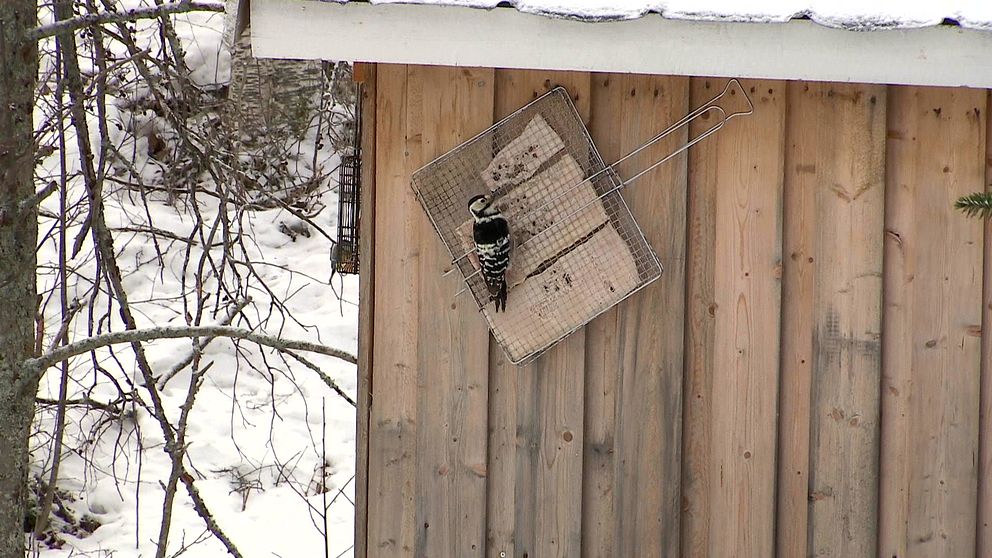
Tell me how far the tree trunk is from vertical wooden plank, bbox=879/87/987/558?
2189 millimetres

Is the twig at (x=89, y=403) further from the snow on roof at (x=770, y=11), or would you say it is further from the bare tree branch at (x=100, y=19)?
the snow on roof at (x=770, y=11)

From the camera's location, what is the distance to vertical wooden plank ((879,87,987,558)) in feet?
7.79

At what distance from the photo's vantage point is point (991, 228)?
2.40 m

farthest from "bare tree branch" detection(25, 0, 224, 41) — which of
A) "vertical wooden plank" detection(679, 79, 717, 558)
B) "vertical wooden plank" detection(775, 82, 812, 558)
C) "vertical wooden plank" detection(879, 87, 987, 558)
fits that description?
"vertical wooden plank" detection(879, 87, 987, 558)

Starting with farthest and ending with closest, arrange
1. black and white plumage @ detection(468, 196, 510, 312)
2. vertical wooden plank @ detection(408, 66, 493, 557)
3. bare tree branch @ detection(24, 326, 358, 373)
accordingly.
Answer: bare tree branch @ detection(24, 326, 358, 373)
vertical wooden plank @ detection(408, 66, 493, 557)
black and white plumage @ detection(468, 196, 510, 312)

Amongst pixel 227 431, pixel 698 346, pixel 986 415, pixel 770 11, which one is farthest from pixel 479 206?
pixel 227 431

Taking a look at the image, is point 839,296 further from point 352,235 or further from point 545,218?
point 352,235

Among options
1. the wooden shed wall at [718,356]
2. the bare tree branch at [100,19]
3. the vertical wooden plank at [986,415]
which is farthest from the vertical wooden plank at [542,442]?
the bare tree branch at [100,19]

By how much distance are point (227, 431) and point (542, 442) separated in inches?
156

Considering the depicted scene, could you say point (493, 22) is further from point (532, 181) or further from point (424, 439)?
point (424, 439)

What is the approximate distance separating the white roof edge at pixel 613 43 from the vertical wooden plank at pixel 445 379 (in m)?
0.38

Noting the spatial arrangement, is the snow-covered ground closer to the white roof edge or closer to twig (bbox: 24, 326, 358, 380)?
twig (bbox: 24, 326, 358, 380)

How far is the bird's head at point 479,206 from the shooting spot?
2273mm

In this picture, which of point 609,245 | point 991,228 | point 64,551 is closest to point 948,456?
point 991,228
